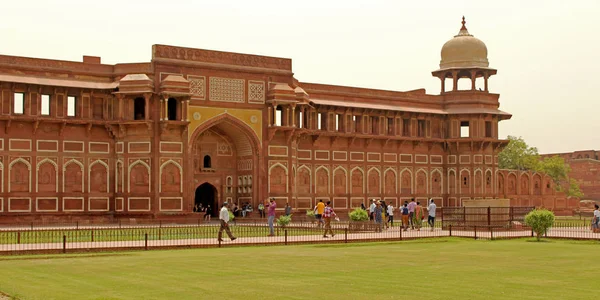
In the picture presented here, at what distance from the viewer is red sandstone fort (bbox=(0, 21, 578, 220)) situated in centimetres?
3625

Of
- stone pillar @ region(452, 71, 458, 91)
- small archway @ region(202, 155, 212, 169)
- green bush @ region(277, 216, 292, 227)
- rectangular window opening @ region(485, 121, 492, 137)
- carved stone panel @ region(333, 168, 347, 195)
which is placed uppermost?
stone pillar @ region(452, 71, 458, 91)

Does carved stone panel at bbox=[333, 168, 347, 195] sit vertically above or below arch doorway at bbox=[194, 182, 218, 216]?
above

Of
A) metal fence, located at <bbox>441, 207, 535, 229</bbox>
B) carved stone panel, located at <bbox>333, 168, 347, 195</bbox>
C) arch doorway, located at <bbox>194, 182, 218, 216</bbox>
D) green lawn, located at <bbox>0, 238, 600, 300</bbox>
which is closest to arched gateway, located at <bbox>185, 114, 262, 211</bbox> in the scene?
arch doorway, located at <bbox>194, 182, 218, 216</bbox>

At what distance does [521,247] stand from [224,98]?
2005 centimetres

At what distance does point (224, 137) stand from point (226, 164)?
130cm

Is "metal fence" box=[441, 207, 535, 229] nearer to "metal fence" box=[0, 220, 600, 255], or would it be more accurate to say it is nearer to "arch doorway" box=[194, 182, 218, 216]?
"metal fence" box=[0, 220, 600, 255]

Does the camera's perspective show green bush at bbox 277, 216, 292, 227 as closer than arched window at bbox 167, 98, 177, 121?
Yes

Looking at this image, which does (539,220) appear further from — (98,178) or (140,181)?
(98,178)

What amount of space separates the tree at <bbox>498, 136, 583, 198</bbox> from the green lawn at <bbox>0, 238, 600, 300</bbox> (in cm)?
5112

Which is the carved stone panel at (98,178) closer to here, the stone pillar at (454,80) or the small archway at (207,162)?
the small archway at (207,162)

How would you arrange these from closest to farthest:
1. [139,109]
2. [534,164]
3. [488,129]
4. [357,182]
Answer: [139,109] < [357,182] < [488,129] < [534,164]

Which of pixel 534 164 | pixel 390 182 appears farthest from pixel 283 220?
pixel 534 164

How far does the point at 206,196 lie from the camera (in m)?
42.6

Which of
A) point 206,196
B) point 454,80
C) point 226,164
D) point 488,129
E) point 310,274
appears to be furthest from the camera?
point 454,80
